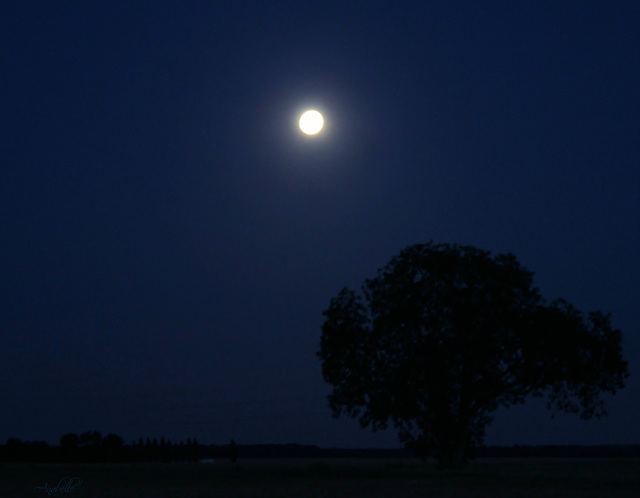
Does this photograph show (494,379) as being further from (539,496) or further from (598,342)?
(539,496)

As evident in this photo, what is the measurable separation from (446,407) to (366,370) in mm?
5934

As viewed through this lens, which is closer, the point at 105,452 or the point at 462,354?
the point at 462,354

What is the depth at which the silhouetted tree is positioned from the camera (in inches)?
2215

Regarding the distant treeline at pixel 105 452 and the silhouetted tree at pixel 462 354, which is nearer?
the silhouetted tree at pixel 462 354

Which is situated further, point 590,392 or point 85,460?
point 85,460

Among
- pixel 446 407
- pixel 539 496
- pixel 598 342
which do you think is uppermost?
pixel 598 342

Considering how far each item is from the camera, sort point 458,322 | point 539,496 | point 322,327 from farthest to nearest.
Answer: point 322,327, point 458,322, point 539,496

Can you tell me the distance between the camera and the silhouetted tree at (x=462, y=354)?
56.2 m

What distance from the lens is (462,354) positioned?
183 ft

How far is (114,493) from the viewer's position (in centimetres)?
3281

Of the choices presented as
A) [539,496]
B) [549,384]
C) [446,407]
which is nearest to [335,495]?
[539,496]

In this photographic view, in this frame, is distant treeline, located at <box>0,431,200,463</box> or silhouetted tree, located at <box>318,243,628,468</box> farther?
distant treeline, located at <box>0,431,200,463</box>

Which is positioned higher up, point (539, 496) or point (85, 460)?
point (85, 460)

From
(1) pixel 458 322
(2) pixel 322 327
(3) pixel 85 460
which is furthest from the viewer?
(3) pixel 85 460
